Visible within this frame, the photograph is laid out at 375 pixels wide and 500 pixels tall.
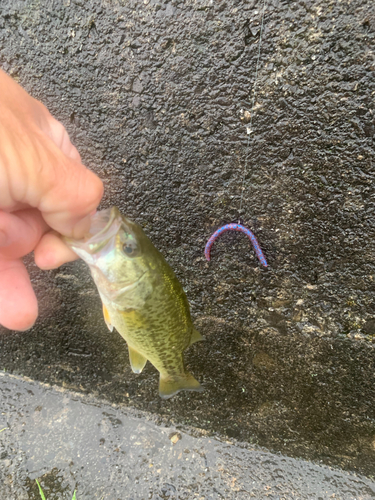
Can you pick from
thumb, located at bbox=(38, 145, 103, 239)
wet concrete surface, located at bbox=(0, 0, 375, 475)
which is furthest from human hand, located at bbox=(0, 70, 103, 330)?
wet concrete surface, located at bbox=(0, 0, 375, 475)

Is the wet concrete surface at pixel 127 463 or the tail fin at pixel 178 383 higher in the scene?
the tail fin at pixel 178 383

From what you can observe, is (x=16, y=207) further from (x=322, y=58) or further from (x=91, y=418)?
(x=91, y=418)

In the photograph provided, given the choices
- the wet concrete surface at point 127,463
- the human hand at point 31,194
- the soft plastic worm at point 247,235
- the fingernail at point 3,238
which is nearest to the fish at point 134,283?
the human hand at point 31,194

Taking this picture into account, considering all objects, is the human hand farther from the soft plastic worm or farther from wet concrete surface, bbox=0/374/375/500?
wet concrete surface, bbox=0/374/375/500

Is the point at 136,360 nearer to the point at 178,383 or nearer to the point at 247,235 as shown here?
the point at 178,383

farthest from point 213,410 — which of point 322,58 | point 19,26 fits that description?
point 19,26

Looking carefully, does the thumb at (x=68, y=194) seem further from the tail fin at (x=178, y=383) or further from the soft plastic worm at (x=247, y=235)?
the tail fin at (x=178, y=383)

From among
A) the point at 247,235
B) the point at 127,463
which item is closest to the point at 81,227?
the point at 247,235
